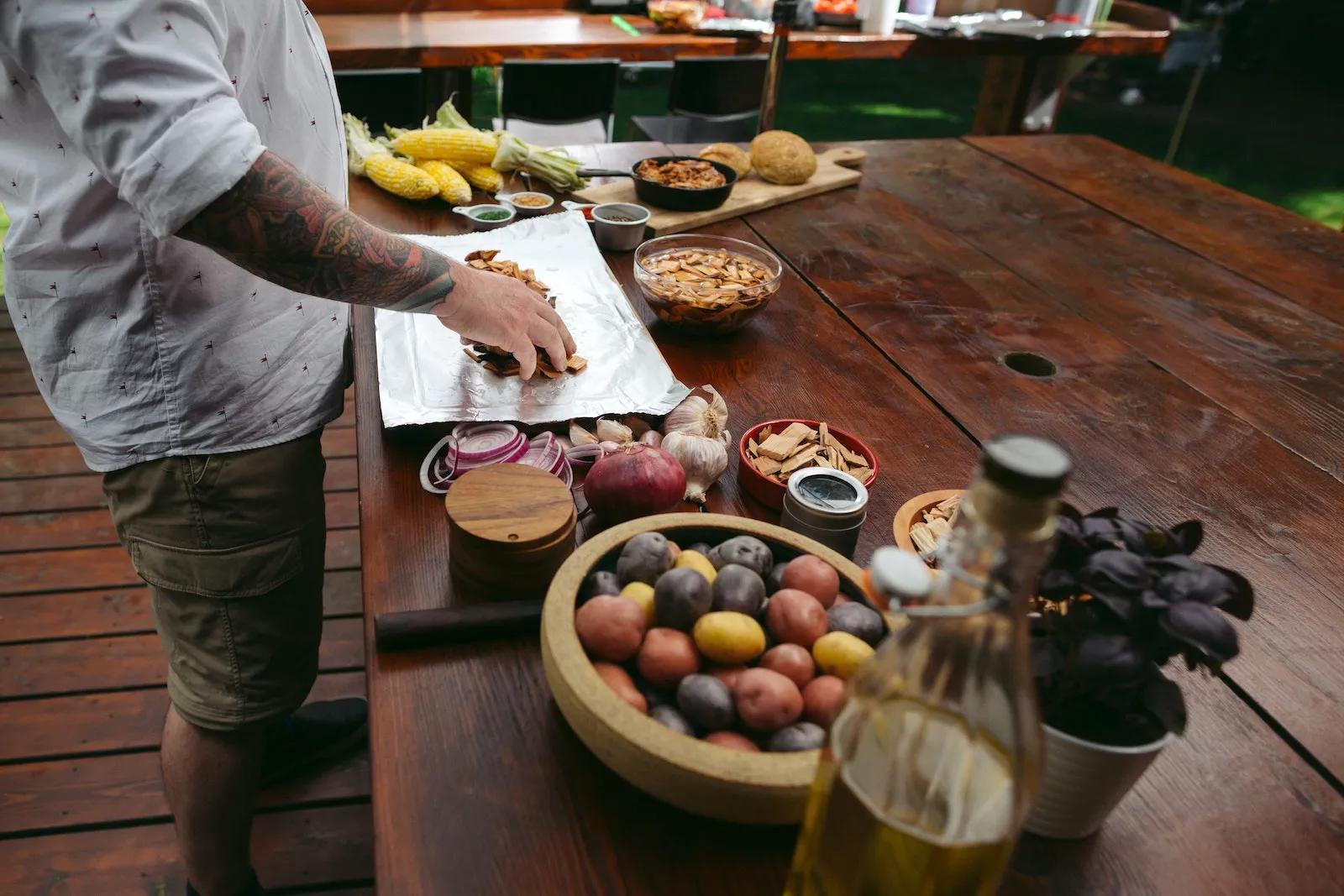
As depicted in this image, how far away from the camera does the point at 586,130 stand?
12.8 feet

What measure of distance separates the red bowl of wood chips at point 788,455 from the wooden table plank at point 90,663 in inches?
48.3

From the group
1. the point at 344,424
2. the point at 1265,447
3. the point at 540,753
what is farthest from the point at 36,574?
the point at 1265,447

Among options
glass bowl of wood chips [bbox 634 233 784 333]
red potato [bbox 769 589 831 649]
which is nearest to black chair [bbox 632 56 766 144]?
glass bowl of wood chips [bbox 634 233 784 333]

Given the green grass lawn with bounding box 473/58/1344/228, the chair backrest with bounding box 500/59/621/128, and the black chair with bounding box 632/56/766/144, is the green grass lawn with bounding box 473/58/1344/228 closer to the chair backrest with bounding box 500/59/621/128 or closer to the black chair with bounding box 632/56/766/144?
the black chair with bounding box 632/56/766/144

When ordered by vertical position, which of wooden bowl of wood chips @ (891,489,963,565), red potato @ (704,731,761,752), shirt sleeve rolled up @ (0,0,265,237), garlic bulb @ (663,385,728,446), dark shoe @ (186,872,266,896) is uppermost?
shirt sleeve rolled up @ (0,0,265,237)

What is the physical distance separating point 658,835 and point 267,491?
2.72 feet

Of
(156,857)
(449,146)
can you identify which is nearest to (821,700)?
(156,857)

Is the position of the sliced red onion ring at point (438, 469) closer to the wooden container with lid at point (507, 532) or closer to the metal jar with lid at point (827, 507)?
the wooden container with lid at point (507, 532)

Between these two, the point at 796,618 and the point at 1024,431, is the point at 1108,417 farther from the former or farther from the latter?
the point at 796,618

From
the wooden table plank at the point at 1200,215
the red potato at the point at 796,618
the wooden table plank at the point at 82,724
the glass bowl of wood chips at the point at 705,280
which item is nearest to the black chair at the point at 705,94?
the wooden table plank at the point at 1200,215

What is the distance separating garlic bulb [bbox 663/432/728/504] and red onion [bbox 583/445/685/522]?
0.27ft

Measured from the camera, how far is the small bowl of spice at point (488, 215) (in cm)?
179

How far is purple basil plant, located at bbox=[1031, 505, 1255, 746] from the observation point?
0.60 metres

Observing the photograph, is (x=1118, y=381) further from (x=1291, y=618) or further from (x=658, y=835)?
Result: (x=658, y=835)
